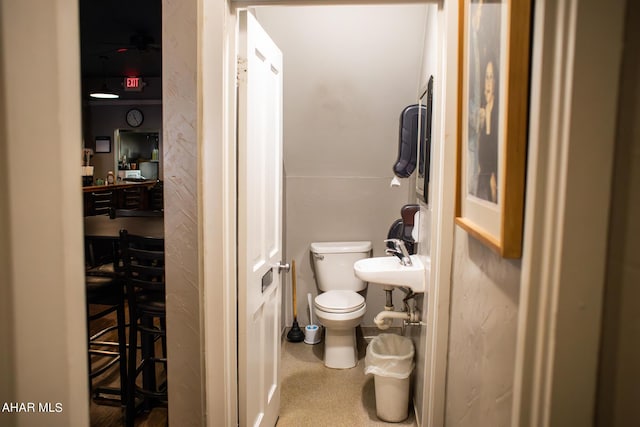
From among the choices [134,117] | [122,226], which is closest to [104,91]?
[134,117]

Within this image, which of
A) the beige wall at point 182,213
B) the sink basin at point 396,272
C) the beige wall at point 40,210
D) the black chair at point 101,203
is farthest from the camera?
the black chair at point 101,203

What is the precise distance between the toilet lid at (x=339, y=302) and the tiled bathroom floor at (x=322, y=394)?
0.46m

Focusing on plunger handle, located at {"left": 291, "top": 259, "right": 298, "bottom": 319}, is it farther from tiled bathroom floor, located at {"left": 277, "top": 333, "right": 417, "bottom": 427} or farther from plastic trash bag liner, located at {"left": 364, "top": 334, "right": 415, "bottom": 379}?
plastic trash bag liner, located at {"left": 364, "top": 334, "right": 415, "bottom": 379}

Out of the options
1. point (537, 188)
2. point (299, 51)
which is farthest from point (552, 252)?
point (299, 51)

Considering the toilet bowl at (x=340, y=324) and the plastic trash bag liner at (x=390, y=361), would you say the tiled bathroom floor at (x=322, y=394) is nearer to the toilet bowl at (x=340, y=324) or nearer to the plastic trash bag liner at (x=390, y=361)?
the toilet bowl at (x=340, y=324)

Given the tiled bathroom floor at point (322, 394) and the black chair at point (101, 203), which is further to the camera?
the black chair at point (101, 203)

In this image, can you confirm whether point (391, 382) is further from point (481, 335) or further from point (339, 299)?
point (481, 335)

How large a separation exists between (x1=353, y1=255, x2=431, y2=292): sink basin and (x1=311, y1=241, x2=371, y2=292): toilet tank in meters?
0.94

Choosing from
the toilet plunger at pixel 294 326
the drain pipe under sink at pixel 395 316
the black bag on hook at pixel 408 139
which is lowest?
the toilet plunger at pixel 294 326

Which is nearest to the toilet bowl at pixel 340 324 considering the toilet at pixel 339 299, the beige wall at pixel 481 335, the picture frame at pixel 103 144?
the toilet at pixel 339 299

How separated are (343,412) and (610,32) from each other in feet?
8.46

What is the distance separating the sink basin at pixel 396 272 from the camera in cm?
248

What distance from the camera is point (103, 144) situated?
9.90 m

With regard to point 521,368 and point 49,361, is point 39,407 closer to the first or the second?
point 49,361
